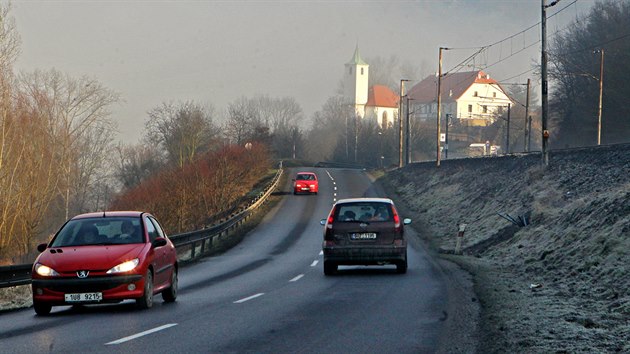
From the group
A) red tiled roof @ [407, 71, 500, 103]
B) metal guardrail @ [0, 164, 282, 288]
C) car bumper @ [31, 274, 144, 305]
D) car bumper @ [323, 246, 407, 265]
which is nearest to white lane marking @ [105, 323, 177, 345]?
car bumper @ [31, 274, 144, 305]

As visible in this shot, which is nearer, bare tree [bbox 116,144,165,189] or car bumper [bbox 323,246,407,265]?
car bumper [bbox 323,246,407,265]

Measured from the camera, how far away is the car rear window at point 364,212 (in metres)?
21.2

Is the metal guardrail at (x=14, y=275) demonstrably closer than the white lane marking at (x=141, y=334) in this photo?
No

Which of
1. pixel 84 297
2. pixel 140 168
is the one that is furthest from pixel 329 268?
pixel 140 168

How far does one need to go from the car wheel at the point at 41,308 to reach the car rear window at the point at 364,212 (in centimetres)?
879

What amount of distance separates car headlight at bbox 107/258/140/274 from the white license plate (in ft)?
1.26

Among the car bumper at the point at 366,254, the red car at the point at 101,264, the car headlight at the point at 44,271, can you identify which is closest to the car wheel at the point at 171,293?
the red car at the point at 101,264

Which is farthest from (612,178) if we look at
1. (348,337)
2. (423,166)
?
(423,166)

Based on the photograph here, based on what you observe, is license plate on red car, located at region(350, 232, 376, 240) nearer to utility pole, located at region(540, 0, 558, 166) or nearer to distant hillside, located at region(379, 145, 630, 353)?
distant hillside, located at region(379, 145, 630, 353)

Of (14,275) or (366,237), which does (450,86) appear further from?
(14,275)

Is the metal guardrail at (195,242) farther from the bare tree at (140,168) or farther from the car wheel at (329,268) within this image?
the bare tree at (140,168)

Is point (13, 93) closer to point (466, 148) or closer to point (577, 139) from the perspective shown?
point (577, 139)

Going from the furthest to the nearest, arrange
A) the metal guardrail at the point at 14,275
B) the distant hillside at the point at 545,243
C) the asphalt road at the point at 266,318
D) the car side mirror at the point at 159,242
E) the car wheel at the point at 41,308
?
the metal guardrail at the point at 14,275 < the car side mirror at the point at 159,242 < the car wheel at the point at 41,308 < the distant hillside at the point at 545,243 < the asphalt road at the point at 266,318

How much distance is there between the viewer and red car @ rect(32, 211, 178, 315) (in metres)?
13.5
